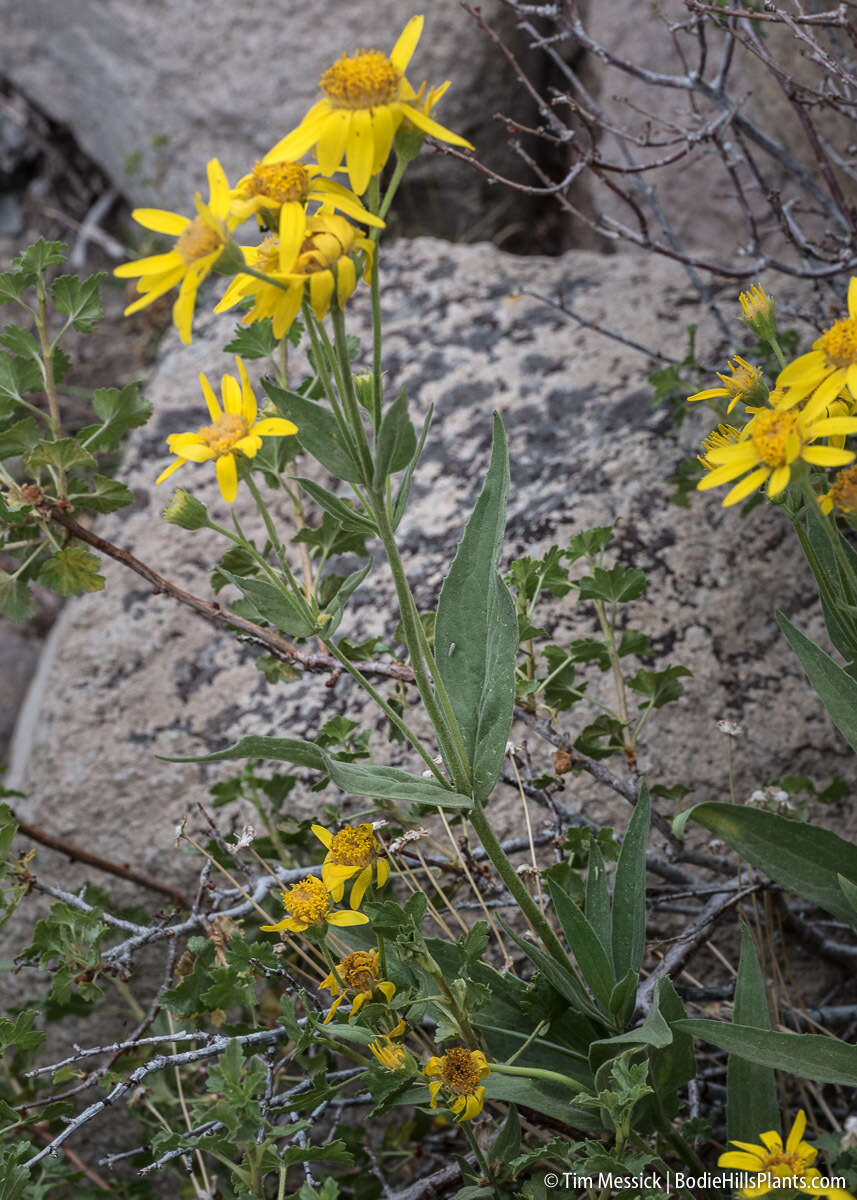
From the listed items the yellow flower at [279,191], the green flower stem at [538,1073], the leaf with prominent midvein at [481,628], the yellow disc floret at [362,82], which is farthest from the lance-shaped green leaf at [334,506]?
the green flower stem at [538,1073]

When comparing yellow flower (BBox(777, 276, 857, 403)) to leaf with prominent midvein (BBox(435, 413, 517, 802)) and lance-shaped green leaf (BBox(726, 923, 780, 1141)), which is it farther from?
lance-shaped green leaf (BBox(726, 923, 780, 1141))

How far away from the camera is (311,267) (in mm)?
1098

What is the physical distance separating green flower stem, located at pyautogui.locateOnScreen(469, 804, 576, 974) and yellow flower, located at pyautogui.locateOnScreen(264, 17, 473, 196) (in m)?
0.70

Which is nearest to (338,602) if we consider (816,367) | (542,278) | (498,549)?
(498,549)

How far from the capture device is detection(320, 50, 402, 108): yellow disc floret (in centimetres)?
110

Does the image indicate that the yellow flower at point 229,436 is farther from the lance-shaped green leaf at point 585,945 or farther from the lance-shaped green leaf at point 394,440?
the lance-shaped green leaf at point 585,945

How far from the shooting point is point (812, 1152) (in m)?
1.22

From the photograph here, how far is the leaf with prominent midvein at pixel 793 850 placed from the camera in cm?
141

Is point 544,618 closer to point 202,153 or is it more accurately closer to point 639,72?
point 639,72

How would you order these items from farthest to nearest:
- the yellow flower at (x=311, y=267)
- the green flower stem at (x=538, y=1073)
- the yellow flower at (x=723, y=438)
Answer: the yellow flower at (x=723, y=438), the green flower stem at (x=538, y=1073), the yellow flower at (x=311, y=267)

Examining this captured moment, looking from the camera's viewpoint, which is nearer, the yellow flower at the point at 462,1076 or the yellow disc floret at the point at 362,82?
the yellow disc floret at the point at 362,82

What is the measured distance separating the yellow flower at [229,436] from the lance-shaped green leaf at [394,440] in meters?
0.11

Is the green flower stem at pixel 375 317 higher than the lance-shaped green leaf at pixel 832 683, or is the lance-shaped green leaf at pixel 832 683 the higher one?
the green flower stem at pixel 375 317

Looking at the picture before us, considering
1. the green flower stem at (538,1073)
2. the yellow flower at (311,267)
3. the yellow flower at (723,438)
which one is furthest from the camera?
the yellow flower at (723,438)
